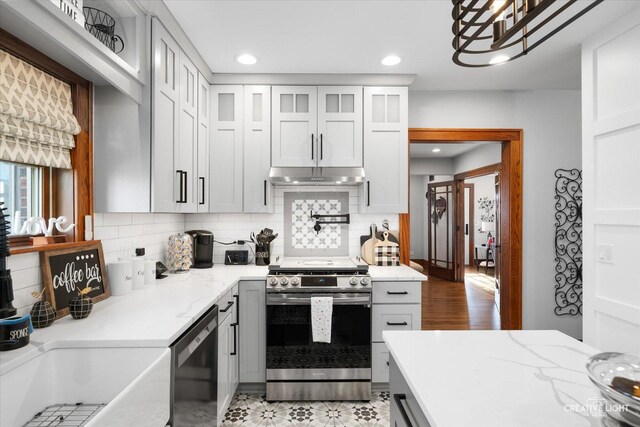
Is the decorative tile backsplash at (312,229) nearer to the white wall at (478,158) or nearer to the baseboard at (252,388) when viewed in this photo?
the baseboard at (252,388)

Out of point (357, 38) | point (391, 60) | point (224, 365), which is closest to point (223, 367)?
point (224, 365)

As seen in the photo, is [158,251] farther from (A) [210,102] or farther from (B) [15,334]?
(B) [15,334]

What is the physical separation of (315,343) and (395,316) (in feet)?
2.16

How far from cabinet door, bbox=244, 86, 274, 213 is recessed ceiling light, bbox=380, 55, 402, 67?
1.01 meters

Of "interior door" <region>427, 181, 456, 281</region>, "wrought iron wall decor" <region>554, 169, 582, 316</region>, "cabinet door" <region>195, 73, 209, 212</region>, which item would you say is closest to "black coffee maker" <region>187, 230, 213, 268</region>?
"cabinet door" <region>195, 73, 209, 212</region>

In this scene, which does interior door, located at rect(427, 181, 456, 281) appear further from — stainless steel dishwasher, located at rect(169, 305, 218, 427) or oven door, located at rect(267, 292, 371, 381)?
stainless steel dishwasher, located at rect(169, 305, 218, 427)

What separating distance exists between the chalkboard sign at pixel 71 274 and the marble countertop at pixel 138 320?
0.08 metres

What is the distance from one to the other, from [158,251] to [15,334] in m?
1.57

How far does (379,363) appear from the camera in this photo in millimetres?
2734

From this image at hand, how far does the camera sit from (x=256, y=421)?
7.94 ft

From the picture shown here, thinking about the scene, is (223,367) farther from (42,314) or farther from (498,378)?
(498,378)

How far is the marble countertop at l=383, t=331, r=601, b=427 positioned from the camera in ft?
2.65

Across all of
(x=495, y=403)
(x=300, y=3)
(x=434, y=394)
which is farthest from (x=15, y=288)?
(x=300, y=3)

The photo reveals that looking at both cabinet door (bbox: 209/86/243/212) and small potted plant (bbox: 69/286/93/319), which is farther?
cabinet door (bbox: 209/86/243/212)
